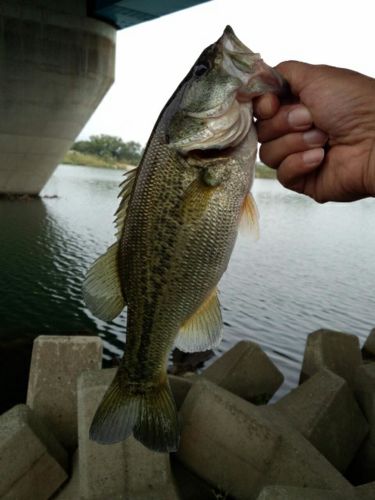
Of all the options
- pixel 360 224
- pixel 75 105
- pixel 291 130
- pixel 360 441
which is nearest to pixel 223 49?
pixel 291 130

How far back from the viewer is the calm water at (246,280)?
12.5 metres

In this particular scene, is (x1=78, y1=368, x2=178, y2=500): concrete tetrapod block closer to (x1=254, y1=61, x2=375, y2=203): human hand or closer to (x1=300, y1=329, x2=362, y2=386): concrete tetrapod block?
(x1=254, y1=61, x2=375, y2=203): human hand

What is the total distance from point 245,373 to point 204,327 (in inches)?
181

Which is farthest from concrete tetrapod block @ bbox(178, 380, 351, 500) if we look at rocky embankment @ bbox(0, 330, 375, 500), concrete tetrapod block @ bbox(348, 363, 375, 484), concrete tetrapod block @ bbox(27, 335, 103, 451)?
concrete tetrapod block @ bbox(348, 363, 375, 484)

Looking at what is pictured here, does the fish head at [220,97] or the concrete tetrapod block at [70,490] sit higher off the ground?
the fish head at [220,97]

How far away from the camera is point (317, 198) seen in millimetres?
3705

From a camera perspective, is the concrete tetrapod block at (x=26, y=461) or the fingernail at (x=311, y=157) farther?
the concrete tetrapod block at (x=26, y=461)

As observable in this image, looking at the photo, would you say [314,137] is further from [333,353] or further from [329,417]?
[333,353]

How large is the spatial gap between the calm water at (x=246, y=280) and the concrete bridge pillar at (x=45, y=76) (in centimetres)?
361

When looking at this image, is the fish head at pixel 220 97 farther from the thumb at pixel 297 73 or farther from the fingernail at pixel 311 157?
the fingernail at pixel 311 157

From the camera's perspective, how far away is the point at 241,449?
183 inches

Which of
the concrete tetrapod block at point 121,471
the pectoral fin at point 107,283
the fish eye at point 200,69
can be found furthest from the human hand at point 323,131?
the concrete tetrapod block at point 121,471

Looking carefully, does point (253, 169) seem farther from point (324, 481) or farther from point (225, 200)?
point (324, 481)

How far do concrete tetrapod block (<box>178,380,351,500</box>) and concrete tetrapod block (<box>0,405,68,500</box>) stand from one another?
52.2 inches
